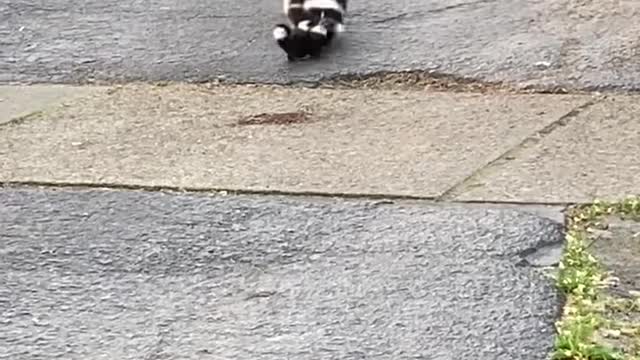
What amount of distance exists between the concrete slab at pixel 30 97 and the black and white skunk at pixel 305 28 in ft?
3.11

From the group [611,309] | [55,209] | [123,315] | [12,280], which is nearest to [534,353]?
[611,309]

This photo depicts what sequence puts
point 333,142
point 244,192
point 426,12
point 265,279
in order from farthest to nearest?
point 426,12
point 333,142
point 244,192
point 265,279

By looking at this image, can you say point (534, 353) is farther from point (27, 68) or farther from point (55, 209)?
point (27, 68)

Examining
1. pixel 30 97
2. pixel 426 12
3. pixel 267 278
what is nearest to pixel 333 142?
pixel 267 278

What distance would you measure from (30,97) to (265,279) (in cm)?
265

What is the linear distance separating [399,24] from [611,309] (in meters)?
3.60

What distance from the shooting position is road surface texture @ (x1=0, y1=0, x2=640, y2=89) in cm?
651

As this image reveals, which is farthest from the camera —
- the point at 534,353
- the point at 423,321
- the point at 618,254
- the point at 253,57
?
the point at 253,57

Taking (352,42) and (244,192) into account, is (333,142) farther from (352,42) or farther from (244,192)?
(352,42)

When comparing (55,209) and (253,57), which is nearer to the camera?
(55,209)

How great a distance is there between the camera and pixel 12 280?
4.30 metres

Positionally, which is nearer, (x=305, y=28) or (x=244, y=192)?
(x=244, y=192)

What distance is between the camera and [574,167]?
5086 millimetres

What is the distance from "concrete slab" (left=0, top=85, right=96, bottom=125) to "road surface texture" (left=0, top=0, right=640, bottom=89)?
0.16 metres
